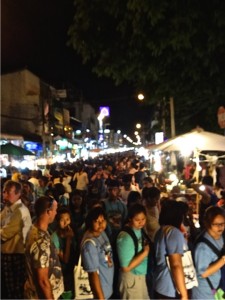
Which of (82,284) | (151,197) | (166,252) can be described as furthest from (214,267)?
(151,197)

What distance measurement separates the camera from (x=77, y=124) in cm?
6738

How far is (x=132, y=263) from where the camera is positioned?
449 centimetres

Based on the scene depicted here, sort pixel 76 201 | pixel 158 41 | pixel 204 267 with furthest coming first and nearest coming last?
pixel 76 201
pixel 158 41
pixel 204 267

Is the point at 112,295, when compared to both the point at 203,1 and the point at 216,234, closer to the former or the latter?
the point at 216,234

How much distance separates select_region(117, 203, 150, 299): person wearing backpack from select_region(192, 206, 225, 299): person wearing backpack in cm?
58

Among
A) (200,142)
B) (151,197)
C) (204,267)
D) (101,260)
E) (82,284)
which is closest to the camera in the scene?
(204,267)

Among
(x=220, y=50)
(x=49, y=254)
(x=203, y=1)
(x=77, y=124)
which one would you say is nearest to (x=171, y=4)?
(x=203, y=1)

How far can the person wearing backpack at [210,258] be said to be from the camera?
426 centimetres

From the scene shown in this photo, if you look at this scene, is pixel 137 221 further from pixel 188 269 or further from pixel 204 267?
pixel 204 267

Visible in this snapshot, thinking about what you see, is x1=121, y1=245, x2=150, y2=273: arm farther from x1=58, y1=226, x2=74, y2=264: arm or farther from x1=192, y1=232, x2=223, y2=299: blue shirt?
x1=58, y1=226, x2=74, y2=264: arm

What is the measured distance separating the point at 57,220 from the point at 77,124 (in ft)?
204

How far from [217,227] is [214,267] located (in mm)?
427

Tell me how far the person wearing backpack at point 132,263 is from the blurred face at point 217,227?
742 millimetres

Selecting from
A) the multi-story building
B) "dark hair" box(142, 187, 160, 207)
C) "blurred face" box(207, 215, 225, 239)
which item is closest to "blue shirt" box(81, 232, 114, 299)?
"blurred face" box(207, 215, 225, 239)
